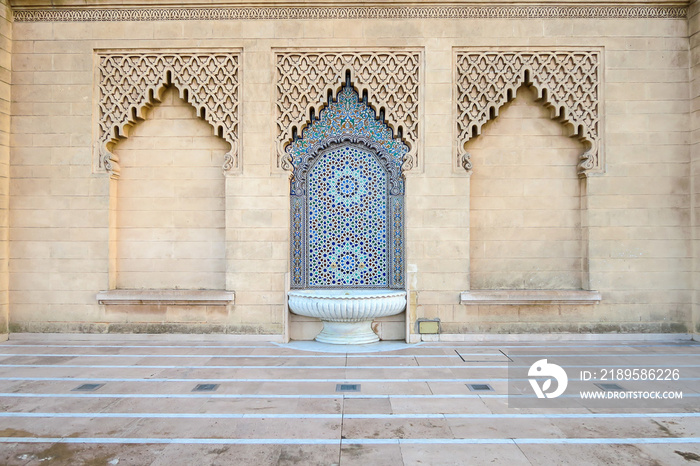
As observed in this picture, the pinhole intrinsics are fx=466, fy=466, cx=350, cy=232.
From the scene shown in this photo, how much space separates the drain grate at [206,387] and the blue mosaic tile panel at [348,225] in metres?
1.92

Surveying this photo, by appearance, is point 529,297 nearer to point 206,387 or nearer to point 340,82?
point 340,82

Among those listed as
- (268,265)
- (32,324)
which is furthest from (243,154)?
(32,324)

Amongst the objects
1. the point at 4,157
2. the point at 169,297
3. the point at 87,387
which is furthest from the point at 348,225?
the point at 4,157

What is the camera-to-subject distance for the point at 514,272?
5480 mm

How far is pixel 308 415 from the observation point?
3.12 m

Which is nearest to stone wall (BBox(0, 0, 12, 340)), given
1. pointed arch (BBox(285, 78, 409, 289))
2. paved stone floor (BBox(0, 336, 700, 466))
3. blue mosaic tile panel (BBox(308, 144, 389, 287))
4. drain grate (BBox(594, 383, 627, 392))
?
paved stone floor (BBox(0, 336, 700, 466))

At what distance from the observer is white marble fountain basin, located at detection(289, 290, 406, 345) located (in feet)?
16.1

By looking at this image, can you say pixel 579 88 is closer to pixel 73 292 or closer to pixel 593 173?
pixel 593 173

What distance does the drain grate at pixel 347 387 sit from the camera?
3645 mm

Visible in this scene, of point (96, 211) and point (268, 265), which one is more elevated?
point (96, 211)

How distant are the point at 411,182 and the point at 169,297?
3031 millimetres

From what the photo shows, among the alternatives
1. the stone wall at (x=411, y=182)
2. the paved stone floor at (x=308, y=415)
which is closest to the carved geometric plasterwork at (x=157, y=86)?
the stone wall at (x=411, y=182)

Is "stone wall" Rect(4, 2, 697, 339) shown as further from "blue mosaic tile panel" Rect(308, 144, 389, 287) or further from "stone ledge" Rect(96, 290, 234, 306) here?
"blue mosaic tile panel" Rect(308, 144, 389, 287)

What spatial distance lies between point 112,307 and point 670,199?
6498 millimetres
